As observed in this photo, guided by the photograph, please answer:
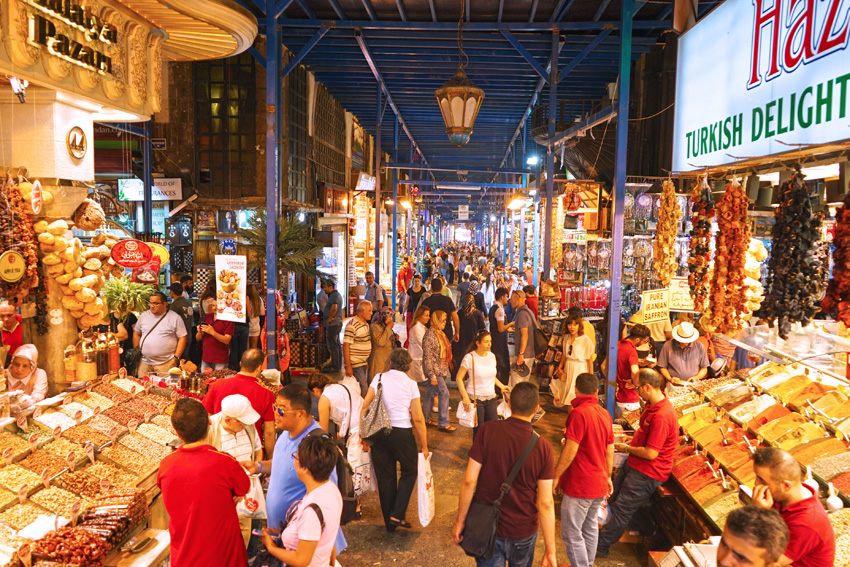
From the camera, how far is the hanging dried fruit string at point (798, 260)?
12.7 ft

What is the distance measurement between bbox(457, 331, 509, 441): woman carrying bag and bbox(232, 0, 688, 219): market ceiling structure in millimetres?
3093

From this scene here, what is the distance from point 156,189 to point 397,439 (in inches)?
356

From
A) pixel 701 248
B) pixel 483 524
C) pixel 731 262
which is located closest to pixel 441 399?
pixel 701 248

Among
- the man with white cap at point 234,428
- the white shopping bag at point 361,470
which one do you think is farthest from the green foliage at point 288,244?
the man with white cap at point 234,428

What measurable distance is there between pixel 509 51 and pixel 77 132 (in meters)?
8.18

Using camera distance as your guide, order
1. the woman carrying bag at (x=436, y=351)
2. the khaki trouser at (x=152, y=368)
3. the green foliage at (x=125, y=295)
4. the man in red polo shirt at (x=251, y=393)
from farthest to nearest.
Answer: the woman carrying bag at (x=436, y=351) < the green foliage at (x=125, y=295) < the khaki trouser at (x=152, y=368) < the man in red polo shirt at (x=251, y=393)

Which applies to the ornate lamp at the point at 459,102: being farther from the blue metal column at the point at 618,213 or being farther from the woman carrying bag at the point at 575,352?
the woman carrying bag at the point at 575,352

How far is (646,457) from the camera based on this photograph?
497cm

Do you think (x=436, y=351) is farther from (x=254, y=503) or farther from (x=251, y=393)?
(x=254, y=503)

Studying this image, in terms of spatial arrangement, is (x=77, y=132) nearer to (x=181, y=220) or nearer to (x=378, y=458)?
(x=378, y=458)

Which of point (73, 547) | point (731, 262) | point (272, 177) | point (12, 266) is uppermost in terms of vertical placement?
point (272, 177)

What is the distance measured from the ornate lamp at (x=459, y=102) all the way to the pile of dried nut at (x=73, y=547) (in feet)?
17.2

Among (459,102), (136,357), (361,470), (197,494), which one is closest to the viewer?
(197,494)

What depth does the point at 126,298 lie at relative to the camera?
7605 mm
